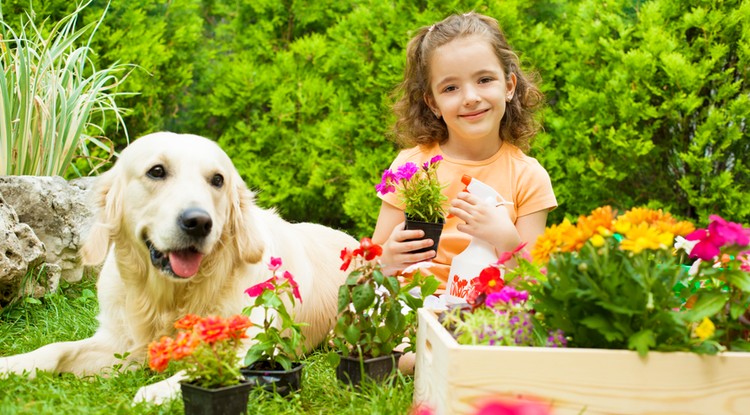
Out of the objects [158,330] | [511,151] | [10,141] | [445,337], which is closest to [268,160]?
[10,141]

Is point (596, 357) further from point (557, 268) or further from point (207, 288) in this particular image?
point (207, 288)

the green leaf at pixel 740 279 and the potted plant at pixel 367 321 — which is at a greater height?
the green leaf at pixel 740 279

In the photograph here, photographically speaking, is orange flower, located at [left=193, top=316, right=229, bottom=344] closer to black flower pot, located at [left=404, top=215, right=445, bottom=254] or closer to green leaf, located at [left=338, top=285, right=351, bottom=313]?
green leaf, located at [left=338, top=285, right=351, bottom=313]

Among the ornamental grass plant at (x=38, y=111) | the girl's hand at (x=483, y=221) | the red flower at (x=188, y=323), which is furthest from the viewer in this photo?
the ornamental grass plant at (x=38, y=111)

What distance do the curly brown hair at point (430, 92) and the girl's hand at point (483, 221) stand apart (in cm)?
81

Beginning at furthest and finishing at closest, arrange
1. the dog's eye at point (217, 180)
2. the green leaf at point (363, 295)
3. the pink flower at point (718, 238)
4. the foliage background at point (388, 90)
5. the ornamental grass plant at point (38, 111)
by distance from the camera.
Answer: the foliage background at point (388, 90)
the ornamental grass plant at point (38, 111)
the dog's eye at point (217, 180)
the green leaf at point (363, 295)
the pink flower at point (718, 238)

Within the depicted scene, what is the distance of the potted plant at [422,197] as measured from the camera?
273cm

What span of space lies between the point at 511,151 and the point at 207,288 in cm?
164

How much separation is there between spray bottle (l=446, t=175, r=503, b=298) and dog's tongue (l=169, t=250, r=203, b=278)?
→ 3.34 ft

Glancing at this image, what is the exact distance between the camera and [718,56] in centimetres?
457

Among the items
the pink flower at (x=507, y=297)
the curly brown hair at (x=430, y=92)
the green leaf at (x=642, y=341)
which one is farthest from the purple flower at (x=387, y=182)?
the green leaf at (x=642, y=341)

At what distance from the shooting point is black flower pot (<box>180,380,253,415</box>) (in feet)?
6.11

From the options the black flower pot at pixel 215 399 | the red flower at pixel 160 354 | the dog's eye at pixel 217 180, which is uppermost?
the dog's eye at pixel 217 180

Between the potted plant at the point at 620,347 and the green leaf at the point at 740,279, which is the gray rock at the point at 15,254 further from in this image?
the green leaf at the point at 740,279
